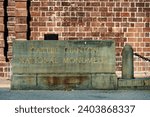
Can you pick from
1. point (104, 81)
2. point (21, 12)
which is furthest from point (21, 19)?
point (104, 81)

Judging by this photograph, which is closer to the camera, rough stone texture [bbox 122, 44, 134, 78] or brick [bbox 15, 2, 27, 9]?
rough stone texture [bbox 122, 44, 134, 78]

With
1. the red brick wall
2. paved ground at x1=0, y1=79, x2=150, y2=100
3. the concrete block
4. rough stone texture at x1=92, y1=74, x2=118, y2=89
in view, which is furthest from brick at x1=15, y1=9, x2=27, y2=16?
rough stone texture at x1=92, y1=74, x2=118, y2=89

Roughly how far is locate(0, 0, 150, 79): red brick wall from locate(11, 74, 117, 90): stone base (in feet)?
18.2

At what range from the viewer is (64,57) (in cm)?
1217

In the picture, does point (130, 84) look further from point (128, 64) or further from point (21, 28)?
point (21, 28)

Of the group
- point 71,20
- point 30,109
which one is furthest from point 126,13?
point 30,109

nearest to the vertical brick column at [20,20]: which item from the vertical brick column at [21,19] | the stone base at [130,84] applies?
the vertical brick column at [21,19]

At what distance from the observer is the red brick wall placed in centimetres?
1756

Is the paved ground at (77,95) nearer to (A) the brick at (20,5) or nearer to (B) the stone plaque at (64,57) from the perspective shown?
(B) the stone plaque at (64,57)

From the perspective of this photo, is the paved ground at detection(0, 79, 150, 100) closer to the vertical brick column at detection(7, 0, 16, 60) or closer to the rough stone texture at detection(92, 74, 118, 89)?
the rough stone texture at detection(92, 74, 118, 89)

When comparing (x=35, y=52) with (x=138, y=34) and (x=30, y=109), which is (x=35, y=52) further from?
(x=138, y=34)

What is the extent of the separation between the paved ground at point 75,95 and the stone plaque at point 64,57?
0.72 metres

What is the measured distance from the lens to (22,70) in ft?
39.9

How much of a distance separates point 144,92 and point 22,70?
3742mm
